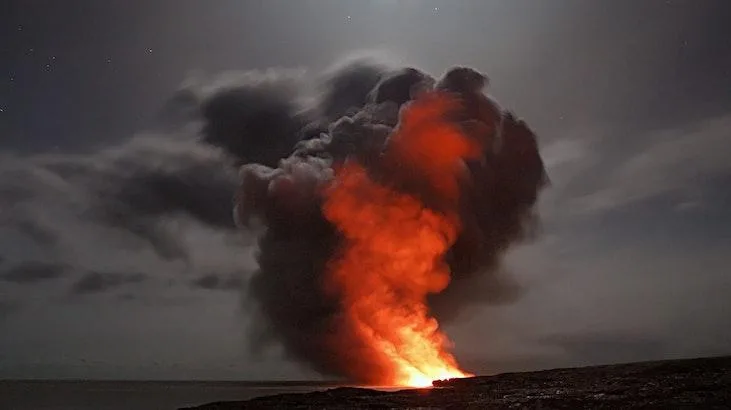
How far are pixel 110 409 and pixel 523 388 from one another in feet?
437

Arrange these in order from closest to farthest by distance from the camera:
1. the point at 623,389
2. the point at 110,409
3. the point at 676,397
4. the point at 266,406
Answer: the point at 676,397 < the point at 623,389 < the point at 266,406 < the point at 110,409

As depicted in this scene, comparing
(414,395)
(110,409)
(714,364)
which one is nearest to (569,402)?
(414,395)

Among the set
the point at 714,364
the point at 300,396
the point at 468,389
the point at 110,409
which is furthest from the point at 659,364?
the point at 110,409

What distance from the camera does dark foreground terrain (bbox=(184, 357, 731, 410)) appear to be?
8050 cm

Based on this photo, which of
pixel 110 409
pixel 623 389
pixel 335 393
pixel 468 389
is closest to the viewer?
pixel 623 389

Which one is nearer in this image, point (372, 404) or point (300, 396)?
point (372, 404)

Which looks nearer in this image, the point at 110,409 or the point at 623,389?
the point at 623,389

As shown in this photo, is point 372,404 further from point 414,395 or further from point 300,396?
point 300,396

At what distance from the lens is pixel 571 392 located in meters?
94.1

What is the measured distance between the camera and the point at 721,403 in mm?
73312

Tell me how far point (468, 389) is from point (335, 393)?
23067mm

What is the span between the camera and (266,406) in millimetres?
99000

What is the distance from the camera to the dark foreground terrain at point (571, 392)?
80500mm

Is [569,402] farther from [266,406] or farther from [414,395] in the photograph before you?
[266,406]
